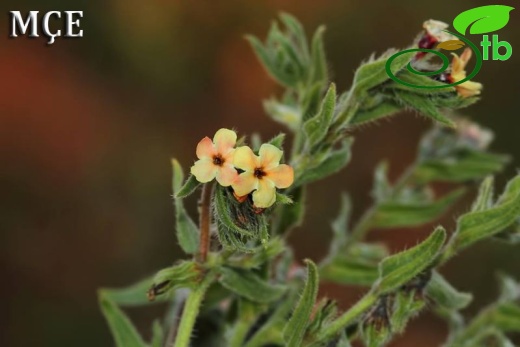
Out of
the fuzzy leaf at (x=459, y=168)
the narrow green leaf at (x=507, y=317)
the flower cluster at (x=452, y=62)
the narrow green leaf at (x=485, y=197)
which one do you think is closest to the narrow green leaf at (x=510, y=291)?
the narrow green leaf at (x=507, y=317)

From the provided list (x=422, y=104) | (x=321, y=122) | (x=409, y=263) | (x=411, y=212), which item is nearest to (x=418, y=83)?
(x=422, y=104)

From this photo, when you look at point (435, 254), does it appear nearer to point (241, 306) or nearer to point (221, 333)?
point (241, 306)

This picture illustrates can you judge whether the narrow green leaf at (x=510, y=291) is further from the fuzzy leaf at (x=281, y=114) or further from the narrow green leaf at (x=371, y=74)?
the narrow green leaf at (x=371, y=74)

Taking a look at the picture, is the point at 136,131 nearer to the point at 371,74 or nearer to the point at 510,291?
the point at 510,291

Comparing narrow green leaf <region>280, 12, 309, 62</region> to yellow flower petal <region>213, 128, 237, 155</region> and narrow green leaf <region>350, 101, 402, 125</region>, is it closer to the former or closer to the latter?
narrow green leaf <region>350, 101, 402, 125</region>

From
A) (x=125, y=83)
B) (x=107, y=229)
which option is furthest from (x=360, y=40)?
(x=107, y=229)

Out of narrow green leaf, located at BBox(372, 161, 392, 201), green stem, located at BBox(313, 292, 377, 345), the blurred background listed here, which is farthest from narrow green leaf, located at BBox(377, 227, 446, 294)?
the blurred background
